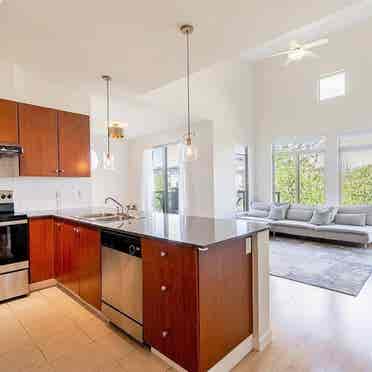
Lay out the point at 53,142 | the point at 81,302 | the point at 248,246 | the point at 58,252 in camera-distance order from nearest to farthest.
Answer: the point at 248,246 < the point at 81,302 < the point at 58,252 < the point at 53,142

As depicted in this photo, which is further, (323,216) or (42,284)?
(323,216)

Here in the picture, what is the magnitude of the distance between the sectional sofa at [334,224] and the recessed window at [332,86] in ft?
8.99

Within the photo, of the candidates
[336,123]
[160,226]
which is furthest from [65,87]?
[336,123]

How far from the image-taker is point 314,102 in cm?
646

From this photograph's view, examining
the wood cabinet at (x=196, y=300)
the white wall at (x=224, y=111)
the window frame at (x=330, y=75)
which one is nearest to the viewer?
the wood cabinet at (x=196, y=300)

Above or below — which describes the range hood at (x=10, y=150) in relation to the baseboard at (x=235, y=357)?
above

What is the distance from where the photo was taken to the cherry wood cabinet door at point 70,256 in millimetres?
2688

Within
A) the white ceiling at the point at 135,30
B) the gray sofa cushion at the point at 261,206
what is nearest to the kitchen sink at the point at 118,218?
the white ceiling at the point at 135,30

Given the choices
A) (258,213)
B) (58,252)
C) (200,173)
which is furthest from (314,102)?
(58,252)

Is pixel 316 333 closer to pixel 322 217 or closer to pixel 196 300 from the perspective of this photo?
pixel 196 300

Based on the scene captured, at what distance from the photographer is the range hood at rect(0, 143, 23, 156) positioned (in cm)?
288

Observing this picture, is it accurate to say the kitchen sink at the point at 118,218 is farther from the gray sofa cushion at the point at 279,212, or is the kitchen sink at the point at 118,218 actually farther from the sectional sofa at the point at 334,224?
the gray sofa cushion at the point at 279,212

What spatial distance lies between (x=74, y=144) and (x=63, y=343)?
256 centimetres

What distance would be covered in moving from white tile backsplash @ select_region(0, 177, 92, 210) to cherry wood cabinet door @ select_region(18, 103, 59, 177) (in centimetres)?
29
